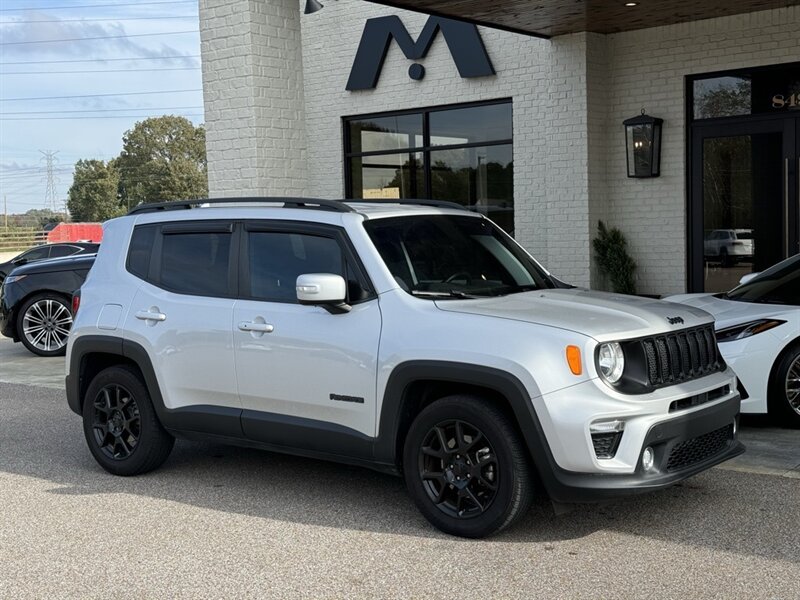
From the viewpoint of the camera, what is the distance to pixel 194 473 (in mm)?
7203

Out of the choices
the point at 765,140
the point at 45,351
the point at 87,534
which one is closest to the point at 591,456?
the point at 87,534

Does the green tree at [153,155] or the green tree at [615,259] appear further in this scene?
the green tree at [153,155]

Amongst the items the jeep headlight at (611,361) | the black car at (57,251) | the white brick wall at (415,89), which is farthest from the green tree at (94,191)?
the jeep headlight at (611,361)

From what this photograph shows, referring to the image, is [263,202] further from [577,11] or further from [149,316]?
[577,11]

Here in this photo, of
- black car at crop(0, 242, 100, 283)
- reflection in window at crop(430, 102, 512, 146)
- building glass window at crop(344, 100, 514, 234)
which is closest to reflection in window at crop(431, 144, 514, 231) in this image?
building glass window at crop(344, 100, 514, 234)

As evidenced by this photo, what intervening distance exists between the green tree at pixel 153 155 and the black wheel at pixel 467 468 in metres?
117

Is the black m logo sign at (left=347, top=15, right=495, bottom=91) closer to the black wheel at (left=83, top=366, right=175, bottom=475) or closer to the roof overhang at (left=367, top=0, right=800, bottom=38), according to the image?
the roof overhang at (left=367, top=0, right=800, bottom=38)

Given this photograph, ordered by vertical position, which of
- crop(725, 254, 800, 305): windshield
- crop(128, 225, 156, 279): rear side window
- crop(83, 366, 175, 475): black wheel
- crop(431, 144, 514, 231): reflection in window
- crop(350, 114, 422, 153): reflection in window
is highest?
crop(350, 114, 422, 153): reflection in window

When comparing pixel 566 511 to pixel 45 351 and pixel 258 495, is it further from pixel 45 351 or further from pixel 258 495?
pixel 45 351

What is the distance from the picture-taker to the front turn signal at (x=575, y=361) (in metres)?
5.17

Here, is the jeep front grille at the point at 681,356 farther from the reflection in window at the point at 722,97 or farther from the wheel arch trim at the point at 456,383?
the reflection in window at the point at 722,97

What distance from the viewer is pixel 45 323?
570 inches

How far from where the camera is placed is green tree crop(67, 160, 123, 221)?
116m

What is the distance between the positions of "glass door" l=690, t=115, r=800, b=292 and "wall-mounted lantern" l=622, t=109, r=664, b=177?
0.47m
